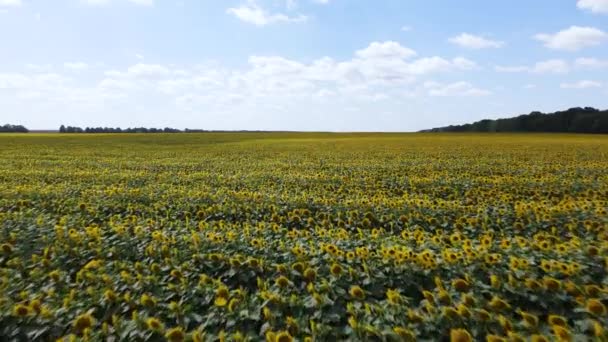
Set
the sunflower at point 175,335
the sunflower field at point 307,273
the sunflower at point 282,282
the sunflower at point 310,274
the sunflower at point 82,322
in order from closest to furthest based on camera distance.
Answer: the sunflower at point 175,335 → the sunflower field at point 307,273 → the sunflower at point 82,322 → the sunflower at point 282,282 → the sunflower at point 310,274

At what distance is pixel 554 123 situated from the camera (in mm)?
66938

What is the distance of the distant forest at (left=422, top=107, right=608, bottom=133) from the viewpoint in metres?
59.6

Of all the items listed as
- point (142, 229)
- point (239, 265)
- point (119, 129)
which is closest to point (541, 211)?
point (239, 265)

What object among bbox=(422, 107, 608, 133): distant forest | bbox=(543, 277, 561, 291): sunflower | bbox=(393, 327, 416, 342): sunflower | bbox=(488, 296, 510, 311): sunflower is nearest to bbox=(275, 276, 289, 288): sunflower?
bbox=(393, 327, 416, 342): sunflower

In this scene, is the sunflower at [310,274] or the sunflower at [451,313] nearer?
the sunflower at [451,313]

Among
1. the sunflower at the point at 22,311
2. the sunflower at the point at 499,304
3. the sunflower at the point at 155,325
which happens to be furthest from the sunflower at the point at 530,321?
the sunflower at the point at 22,311

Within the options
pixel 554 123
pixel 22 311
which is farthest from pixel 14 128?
pixel 554 123

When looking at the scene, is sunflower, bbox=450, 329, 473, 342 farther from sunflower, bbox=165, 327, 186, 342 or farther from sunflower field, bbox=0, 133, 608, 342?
sunflower, bbox=165, 327, 186, 342

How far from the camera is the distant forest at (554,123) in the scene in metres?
59.6

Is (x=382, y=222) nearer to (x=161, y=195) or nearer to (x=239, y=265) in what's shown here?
(x=239, y=265)

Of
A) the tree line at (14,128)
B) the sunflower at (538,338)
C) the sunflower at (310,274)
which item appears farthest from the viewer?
the tree line at (14,128)

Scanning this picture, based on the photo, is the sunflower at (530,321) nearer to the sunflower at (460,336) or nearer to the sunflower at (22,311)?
the sunflower at (460,336)

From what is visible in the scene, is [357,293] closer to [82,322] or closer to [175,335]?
[175,335]

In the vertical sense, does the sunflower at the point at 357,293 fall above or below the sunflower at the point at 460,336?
below
